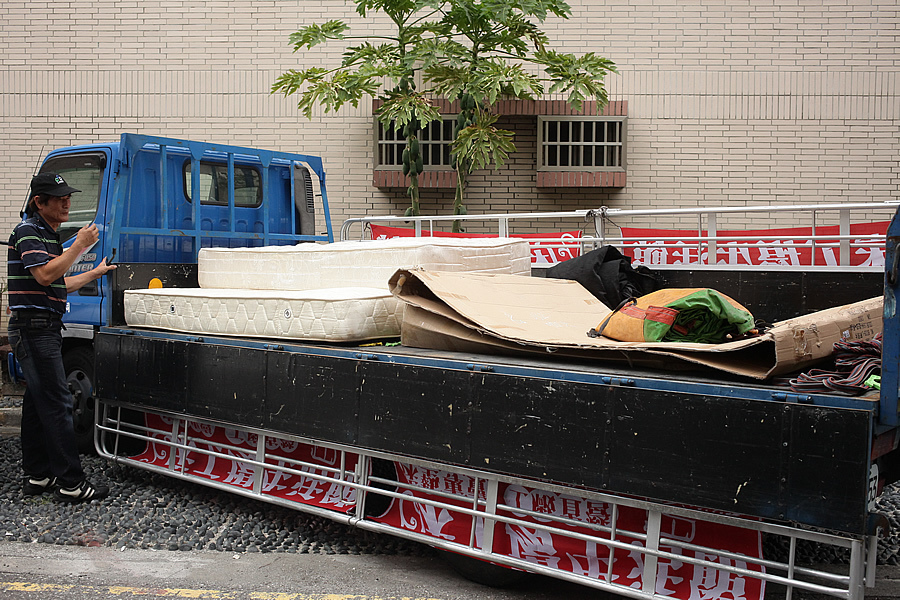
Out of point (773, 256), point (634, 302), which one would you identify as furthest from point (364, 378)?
point (773, 256)

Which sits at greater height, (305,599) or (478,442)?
(478,442)

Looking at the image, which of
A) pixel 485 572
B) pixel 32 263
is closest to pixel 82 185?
pixel 32 263

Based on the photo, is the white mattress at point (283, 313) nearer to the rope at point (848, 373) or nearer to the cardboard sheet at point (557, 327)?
the cardboard sheet at point (557, 327)

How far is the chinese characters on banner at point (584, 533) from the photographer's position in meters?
3.18

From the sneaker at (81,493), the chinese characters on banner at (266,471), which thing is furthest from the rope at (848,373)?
the sneaker at (81,493)

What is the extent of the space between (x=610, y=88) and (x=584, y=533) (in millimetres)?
8926

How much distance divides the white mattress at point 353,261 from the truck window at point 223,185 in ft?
2.47

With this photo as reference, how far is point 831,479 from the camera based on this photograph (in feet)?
8.93

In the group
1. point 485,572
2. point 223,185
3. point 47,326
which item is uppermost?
point 223,185

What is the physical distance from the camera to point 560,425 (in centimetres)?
334

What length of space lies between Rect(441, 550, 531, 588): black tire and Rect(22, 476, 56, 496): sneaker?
3086 mm

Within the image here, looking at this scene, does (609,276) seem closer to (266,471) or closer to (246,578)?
(266,471)

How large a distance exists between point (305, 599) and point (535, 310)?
1989 millimetres

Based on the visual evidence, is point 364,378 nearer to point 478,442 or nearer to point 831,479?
point 478,442
